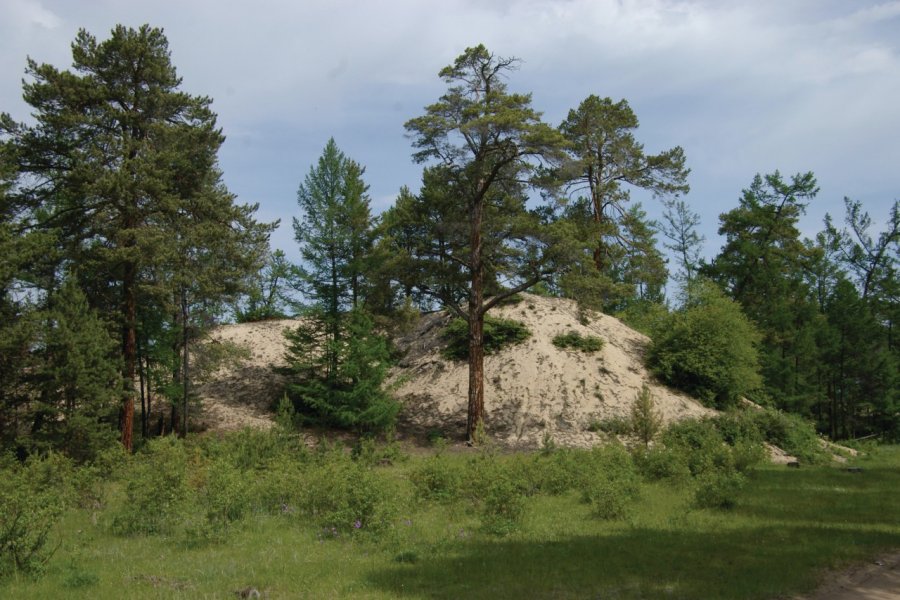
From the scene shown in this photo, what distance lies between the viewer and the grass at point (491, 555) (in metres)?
8.24

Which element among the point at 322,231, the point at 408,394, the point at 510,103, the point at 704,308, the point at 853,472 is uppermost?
the point at 510,103

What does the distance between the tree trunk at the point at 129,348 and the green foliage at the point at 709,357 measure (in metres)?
22.2

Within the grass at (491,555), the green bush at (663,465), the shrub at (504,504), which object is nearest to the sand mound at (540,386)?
the green bush at (663,465)

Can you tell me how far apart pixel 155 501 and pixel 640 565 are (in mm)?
8601

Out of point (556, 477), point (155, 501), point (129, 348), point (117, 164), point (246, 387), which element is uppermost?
point (117, 164)

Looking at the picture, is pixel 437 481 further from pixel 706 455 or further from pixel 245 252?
pixel 245 252

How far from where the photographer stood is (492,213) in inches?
1134

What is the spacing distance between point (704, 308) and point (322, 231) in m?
18.0

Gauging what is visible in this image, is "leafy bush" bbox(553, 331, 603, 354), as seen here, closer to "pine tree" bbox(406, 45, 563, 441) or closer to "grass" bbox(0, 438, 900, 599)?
"pine tree" bbox(406, 45, 563, 441)

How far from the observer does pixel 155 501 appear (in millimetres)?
12250

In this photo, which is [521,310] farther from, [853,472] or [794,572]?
[794,572]

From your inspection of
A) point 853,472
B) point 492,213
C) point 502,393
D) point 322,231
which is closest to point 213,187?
point 322,231

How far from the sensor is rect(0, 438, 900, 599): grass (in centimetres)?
824

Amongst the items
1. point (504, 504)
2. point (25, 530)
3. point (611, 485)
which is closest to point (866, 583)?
point (611, 485)
